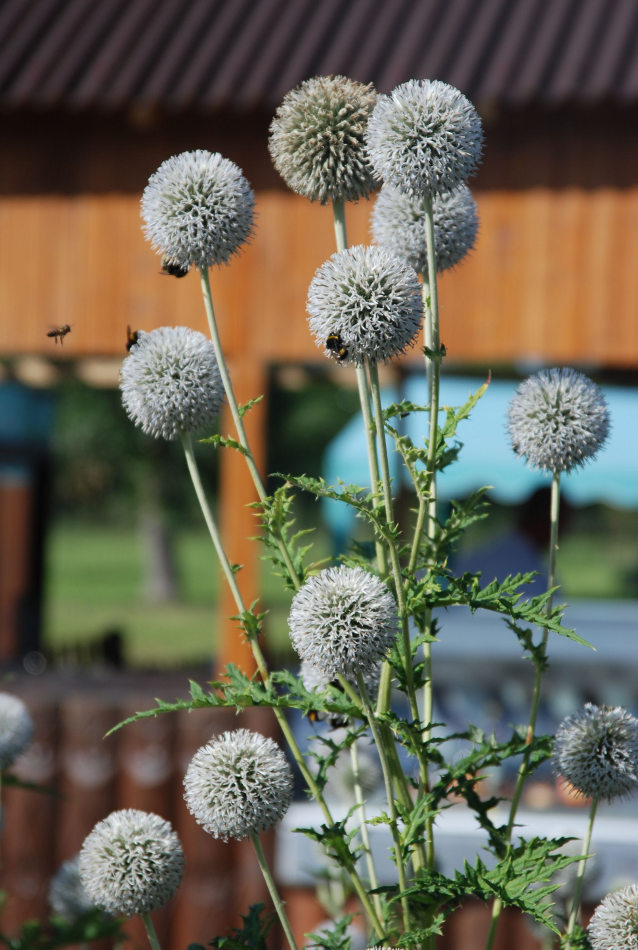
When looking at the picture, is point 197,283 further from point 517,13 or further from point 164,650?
point 164,650

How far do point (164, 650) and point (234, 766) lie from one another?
2605 centimetres

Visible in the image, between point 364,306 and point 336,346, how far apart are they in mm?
79

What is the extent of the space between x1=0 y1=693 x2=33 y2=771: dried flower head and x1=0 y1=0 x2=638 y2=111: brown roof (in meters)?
5.03

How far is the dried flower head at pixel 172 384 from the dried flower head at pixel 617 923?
0.99m

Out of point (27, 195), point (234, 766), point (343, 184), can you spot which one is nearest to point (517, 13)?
point (27, 195)

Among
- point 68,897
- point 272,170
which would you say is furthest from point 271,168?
point 68,897

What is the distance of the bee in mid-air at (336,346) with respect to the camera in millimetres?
1599

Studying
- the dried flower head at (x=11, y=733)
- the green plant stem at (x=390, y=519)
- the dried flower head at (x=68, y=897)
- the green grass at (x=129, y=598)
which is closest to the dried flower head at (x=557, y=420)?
the green plant stem at (x=390, y=519)

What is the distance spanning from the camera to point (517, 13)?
24.1ft

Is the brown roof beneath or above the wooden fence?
above

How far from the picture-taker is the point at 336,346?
161 cm

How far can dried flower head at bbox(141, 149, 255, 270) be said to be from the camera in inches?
69.6

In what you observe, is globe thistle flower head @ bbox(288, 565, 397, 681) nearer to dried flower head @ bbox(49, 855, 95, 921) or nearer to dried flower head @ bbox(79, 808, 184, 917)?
dried flower head @ bbox(79, 808, 184, 917)

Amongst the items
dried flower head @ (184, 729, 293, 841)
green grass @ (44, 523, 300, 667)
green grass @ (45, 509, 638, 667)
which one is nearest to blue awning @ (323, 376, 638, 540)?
dried flower head @ (184, 729, 293, 841)
